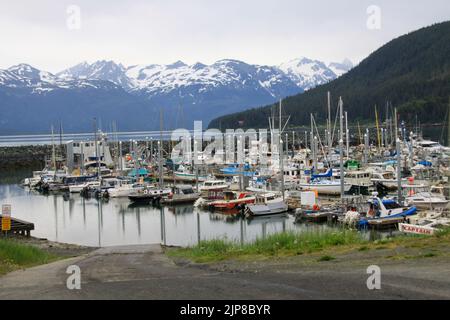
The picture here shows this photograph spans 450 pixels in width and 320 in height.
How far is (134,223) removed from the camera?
141 ft

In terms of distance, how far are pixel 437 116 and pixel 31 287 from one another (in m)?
143

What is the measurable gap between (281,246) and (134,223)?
28.0 meters

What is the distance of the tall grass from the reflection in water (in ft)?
37.2

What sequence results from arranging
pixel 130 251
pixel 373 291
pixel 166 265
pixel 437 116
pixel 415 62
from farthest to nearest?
pixel 415 62, pixel 437 116, pixel 130 251, pixel 166 265, pixel 373 291

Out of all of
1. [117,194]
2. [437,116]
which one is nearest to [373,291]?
[117,194]

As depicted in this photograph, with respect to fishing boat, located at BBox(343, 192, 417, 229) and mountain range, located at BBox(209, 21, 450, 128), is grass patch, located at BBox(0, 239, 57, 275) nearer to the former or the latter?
fishing boat, located at BBox(343, 192, 417, 229)

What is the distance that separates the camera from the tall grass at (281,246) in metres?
15.8

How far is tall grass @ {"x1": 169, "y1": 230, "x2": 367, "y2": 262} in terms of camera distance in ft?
51.9

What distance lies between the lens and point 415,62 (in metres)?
190

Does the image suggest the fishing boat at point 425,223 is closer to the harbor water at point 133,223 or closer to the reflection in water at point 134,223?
the harbor water at point 133,223

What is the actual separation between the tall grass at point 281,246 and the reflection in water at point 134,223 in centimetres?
1135

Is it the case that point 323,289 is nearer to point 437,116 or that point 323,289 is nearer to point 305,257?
point 305,257

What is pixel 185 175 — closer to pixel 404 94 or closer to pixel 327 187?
pixel 327 187

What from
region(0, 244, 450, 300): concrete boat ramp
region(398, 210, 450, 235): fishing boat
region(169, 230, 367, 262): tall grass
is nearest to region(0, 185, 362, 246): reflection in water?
region(398, 210, 450, 235): fishing boat
